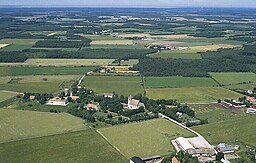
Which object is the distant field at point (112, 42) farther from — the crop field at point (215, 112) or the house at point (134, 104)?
the crop field at point (215, 112)

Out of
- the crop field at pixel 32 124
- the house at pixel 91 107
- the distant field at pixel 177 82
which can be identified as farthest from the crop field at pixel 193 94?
the crop field at pixel 32 124

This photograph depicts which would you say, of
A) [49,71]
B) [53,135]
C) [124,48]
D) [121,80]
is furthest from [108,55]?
[53,135]

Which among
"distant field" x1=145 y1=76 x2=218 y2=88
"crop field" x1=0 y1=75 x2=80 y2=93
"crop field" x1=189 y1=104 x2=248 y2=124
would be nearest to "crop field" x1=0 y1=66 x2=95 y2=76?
"crop field" x1=0 y1=75 x2=80 y2=93

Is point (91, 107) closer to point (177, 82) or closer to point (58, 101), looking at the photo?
point (58, 101)

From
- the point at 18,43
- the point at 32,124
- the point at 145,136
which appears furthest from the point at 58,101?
the point at 18,43

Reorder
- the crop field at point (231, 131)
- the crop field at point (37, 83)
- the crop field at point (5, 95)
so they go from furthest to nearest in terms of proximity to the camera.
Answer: the crop field at point (37, 83) → the crop field at point (5, 95) → the crop field at point (231, 131)

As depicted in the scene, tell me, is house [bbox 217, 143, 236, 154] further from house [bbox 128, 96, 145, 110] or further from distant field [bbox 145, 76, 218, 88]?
distant field [bbox 145, 76, 218, 88]

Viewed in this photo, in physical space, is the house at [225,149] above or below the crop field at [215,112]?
above
